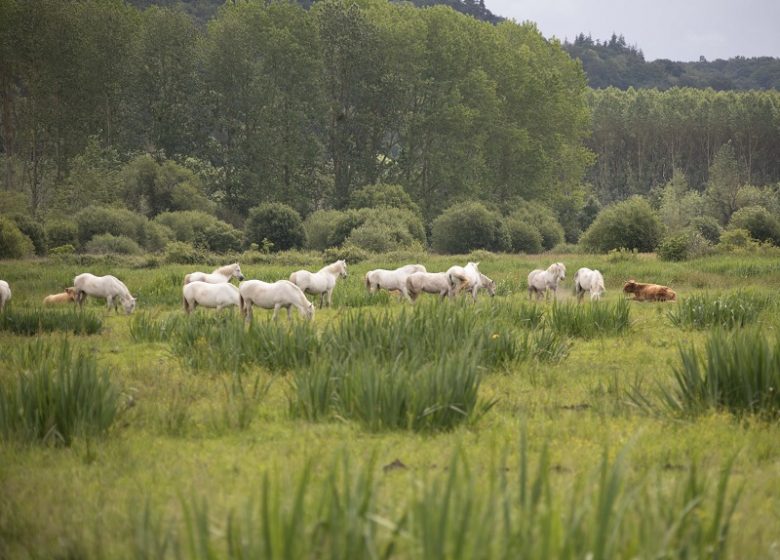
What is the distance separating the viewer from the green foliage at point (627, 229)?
1868 inches

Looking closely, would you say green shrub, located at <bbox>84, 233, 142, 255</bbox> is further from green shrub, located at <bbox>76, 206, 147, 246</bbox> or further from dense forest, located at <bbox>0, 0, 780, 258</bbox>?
dense forest, located at <bbox>0, 0, 780, 258</bbox>

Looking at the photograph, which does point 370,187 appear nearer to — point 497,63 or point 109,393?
point 497,63

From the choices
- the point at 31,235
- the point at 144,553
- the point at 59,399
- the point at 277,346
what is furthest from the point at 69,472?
the point at 31,235

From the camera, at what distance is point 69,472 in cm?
625

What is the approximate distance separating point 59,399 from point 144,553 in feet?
11.8

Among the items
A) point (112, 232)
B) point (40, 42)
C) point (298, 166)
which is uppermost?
point (40, 42)

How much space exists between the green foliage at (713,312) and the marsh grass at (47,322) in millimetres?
10660

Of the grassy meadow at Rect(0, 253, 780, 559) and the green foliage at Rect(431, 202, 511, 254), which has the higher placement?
the grassy meadow at Rect(0, 253, 780, 559)

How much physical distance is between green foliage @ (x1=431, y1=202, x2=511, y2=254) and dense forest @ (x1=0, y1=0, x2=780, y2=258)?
195 millimetres

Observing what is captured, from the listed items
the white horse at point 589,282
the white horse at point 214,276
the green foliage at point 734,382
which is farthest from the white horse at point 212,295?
the green foliage at point 734,382

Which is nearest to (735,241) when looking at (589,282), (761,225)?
(761,225)

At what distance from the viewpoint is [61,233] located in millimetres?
43031

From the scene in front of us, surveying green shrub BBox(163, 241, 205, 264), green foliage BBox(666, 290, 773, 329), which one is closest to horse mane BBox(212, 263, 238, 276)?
green foliage BBox(666, 290, 773, 329)

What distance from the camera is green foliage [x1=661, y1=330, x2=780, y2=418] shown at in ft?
25.7
